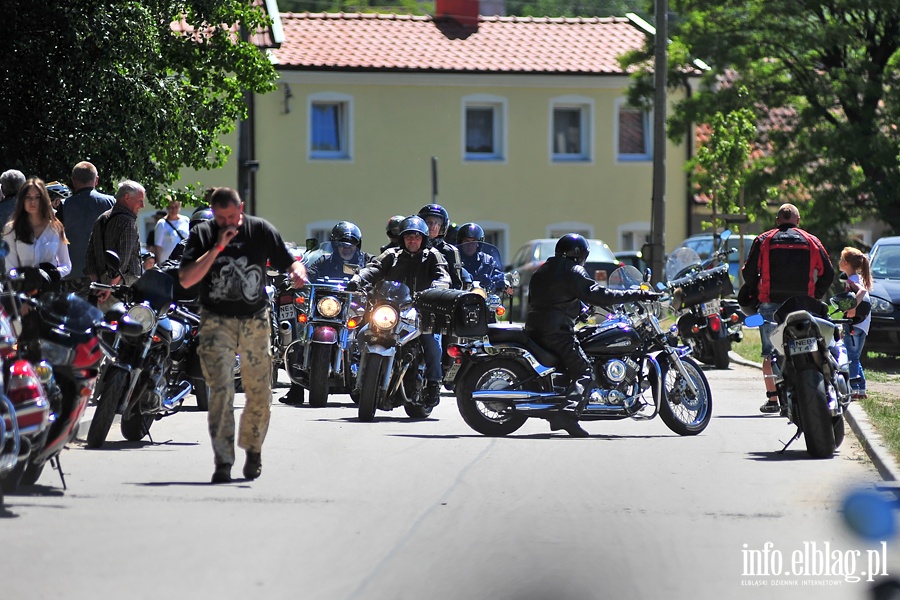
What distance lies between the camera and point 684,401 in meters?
12.3

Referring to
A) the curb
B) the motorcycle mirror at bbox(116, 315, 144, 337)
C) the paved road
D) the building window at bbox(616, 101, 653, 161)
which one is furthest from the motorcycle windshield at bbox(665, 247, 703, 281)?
the building window at bbox(616, 101, 653, 161)

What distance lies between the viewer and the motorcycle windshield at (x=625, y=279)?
14047mm

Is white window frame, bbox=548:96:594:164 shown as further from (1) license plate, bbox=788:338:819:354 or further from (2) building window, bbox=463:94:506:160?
(1) license plate, bbox=788:338:819:354

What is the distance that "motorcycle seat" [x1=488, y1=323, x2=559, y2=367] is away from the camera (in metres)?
12.1

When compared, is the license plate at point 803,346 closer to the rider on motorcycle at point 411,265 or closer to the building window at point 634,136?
the rider on motorcycle at point 411,265

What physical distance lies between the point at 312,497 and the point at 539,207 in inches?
1306

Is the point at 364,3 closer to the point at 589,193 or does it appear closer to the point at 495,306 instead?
the point at 589,193

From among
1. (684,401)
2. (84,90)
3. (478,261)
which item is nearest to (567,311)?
(684,401)

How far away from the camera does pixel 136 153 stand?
58.1ft

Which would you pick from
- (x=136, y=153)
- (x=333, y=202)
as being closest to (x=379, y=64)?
(x=333, y=202)

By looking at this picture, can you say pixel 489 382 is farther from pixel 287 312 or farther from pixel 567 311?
pixel 287 312

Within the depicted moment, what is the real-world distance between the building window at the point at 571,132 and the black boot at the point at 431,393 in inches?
1127

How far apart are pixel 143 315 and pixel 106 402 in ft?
2.10

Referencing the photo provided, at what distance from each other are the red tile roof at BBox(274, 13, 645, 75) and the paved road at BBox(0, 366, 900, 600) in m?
29.0
